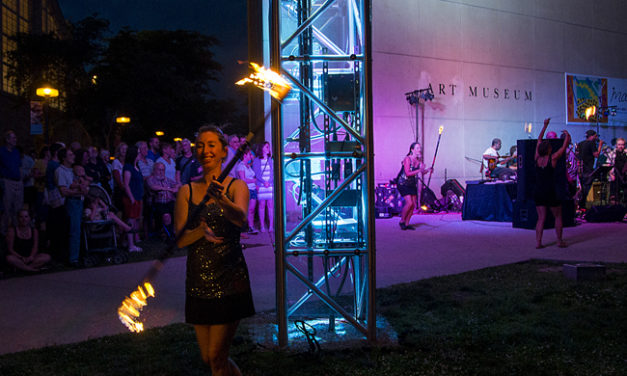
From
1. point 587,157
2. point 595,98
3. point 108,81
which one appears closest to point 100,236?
point 587,157

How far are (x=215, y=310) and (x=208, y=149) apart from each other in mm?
983

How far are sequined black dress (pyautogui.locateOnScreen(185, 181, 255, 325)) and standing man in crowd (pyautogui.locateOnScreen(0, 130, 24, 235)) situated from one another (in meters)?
7.75

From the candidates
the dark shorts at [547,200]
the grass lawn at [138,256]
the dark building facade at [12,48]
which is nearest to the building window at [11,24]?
the dark building facade at [12,48]

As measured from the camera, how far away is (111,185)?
1116 centimetres

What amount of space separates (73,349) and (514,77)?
20.3 meters

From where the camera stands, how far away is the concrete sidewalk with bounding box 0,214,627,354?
5230mm

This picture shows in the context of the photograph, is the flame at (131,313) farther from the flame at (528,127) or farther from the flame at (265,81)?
the flame at (528,127)

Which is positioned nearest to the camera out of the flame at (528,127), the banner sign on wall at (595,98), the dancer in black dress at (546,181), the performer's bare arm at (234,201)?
the performer's bare arm at (234,201)

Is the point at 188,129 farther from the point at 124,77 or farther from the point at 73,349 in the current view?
the point at 73,349

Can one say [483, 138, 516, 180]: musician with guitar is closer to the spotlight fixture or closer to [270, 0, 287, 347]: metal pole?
the spotlight fixture

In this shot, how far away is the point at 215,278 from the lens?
10.1 ft

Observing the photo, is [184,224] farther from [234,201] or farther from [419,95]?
[419,95]

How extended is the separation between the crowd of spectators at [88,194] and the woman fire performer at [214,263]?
6044 mm

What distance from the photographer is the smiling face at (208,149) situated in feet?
10.3
